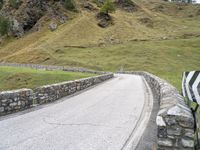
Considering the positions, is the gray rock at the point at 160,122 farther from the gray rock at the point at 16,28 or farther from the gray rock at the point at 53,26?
the gray rock at the point at 16,28

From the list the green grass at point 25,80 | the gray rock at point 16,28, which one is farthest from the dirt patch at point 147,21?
the green grass at point 25,80

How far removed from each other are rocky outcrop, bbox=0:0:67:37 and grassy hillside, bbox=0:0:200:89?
3.72m

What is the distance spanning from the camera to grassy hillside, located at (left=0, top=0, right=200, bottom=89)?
71375 mm

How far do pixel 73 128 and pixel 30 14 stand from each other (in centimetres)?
10097

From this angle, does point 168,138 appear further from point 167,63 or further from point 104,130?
point 167,63

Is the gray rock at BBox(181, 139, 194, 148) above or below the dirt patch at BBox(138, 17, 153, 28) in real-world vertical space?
below

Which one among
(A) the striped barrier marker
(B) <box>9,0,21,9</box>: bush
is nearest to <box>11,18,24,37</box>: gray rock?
(B) <box>9,0,21,9</box>: bush

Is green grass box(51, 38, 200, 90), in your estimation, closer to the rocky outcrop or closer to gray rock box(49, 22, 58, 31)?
gray rock box(49, 22, 58, 31)

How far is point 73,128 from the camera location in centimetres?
1092

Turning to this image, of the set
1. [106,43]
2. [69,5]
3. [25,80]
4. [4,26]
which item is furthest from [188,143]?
[69,5]

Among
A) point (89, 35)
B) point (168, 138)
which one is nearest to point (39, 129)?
point (168, 138)

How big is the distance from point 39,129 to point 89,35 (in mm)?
86519

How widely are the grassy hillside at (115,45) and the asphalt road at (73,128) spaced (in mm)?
41188

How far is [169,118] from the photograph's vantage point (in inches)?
279
